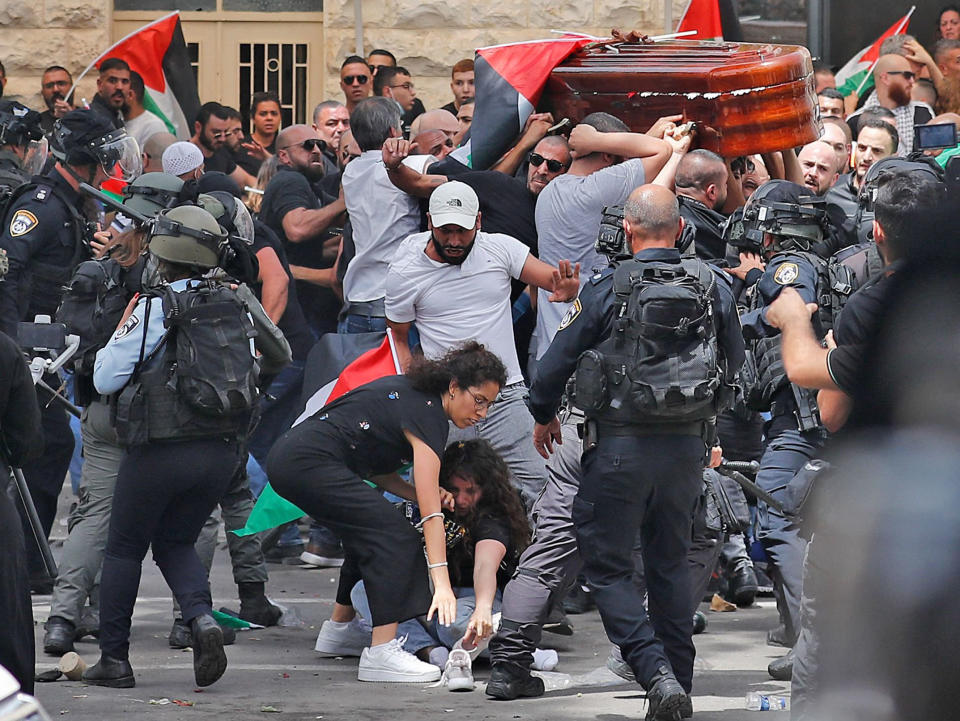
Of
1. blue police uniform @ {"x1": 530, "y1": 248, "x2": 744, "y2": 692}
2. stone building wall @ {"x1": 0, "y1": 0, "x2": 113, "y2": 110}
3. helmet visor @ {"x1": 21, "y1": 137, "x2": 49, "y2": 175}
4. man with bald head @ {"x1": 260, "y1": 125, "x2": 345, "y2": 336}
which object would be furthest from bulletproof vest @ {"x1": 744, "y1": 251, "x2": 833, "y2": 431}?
stone building wall @ {"x1": 0, "y1": 0, "x2": 113, "y2": 110}

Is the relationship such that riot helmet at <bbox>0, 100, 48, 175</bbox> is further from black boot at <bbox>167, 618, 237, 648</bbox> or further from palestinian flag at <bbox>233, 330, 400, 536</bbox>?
black boot at <bbox>167, 618, 237, 648</bbox>

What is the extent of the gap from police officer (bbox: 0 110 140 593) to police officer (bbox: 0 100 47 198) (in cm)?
18

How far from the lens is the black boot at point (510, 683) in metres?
6.58

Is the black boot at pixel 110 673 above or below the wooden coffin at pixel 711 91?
below

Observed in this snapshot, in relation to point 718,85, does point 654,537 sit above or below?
below

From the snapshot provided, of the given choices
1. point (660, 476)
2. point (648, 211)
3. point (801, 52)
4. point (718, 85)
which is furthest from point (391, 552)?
point (801, 52)

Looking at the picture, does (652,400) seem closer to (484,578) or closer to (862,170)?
(484,578)

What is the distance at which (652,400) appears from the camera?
5977 millimetres

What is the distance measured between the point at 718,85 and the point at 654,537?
2.55m

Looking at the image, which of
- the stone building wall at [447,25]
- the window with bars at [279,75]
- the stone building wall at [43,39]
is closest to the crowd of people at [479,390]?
the stone building wall at [447,25]

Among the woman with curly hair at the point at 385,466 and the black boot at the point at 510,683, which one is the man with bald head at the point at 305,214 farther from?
the black boot at the point at 510,683

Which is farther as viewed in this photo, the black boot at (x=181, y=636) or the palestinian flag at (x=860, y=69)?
the palestinian flag at (x=860, y=69)

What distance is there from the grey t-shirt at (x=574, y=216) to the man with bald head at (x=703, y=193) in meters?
0.30

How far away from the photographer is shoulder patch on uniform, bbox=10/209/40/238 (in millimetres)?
8344
